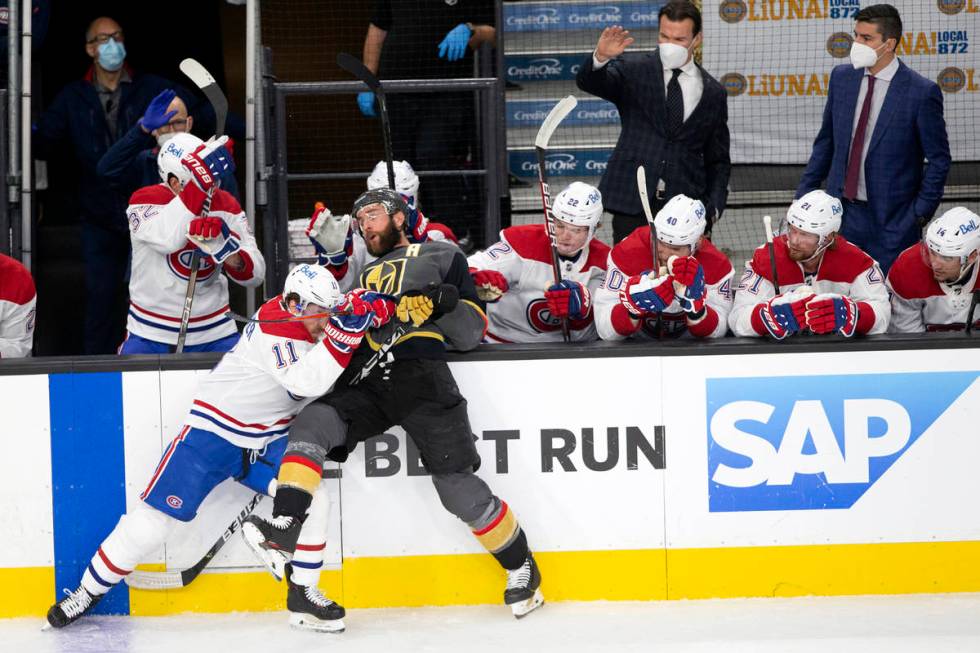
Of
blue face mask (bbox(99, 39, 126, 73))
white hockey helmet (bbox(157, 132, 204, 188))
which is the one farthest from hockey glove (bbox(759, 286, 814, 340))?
blue face mask (bbox(99, 39, 126, 73))

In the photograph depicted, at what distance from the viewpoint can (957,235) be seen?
423 centimetres

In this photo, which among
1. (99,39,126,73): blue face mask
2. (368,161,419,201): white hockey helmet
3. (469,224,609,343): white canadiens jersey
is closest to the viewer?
(469,224,609,343): white canadiens jersey

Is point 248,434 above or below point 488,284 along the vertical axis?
below

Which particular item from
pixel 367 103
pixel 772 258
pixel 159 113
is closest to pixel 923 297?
pixel 772 258

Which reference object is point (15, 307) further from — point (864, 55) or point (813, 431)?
point (864, 55)

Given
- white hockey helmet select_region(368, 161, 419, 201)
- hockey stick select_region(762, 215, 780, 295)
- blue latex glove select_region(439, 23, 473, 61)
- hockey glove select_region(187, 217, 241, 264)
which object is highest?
blue latex glove select_region(439, 23, 473, 61)

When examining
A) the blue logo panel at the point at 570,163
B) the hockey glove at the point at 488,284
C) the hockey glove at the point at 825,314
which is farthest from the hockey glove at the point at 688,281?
the blue logo panel at the point at 570,163

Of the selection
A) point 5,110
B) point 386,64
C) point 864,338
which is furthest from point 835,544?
point 5,110

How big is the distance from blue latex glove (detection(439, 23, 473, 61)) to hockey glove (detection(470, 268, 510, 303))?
58.3 inches

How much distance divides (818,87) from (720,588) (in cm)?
290

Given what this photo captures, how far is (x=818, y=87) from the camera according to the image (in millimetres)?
6215

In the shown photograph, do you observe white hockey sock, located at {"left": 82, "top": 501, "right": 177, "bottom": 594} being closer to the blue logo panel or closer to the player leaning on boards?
the player leaning on boards

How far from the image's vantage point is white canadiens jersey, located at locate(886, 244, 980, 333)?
4367 millimetres

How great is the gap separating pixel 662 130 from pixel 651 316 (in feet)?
3.33
